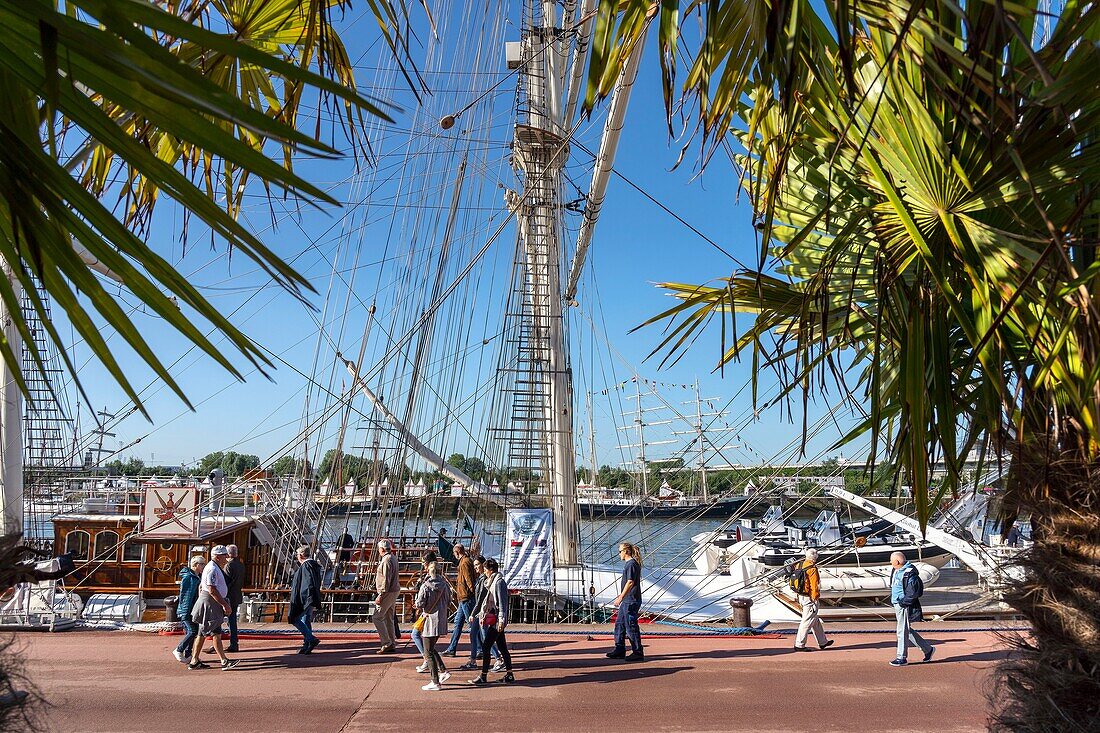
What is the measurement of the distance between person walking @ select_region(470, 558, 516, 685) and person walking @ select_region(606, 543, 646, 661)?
1.42 metres

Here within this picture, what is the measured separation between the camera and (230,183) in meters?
3.59

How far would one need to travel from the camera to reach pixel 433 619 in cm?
840

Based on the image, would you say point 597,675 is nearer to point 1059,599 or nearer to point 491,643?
point 491,643

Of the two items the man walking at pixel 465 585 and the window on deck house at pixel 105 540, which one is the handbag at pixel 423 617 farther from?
the window on deck house at pixel 105 540

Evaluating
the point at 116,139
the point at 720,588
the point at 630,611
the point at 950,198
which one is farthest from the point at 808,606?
the point at 116,139

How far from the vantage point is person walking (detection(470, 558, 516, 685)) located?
856cm

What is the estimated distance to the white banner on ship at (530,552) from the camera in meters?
12.6

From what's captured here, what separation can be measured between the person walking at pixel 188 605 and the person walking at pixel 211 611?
0.48 feet

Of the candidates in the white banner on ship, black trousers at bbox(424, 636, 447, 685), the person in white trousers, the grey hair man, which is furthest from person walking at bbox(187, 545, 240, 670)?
the person in white trousers

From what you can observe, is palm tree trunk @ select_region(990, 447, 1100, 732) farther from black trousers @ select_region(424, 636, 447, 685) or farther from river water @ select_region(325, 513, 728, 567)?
river water @ select_region(325, 513, 728, 567)

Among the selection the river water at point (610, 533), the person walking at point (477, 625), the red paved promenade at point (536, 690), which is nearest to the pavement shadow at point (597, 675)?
the red paved promenade at point (536, 690)

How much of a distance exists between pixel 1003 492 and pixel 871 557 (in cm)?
2160

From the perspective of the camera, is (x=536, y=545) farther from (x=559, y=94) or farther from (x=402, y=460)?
(x=559, y=94)

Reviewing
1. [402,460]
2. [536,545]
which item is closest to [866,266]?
[536,545]
